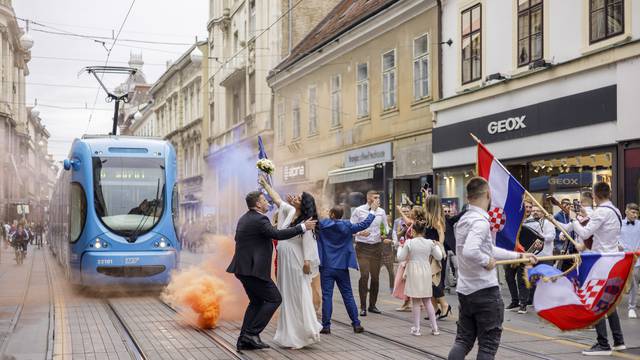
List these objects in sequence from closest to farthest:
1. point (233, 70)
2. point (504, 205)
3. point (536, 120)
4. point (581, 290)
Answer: point (504, 205) < point (581, 290) < point (536, 120) < point (233, 70)

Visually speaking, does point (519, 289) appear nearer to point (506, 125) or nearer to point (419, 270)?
point (419, 270)

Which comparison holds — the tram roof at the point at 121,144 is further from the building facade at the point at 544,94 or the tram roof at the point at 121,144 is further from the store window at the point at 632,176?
the store window at the point at 632,176

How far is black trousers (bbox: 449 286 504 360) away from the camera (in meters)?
6.40

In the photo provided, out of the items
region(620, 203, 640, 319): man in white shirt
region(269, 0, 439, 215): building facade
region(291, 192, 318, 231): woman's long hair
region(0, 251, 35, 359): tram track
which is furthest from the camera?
region(269, 0, 439, 215): building facade

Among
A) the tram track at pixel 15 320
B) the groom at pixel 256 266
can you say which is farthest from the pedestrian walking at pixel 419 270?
the tram track at pixel 15 320

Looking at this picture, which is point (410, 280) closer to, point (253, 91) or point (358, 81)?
point (358, 81)

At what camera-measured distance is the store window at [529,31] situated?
18.2 meters

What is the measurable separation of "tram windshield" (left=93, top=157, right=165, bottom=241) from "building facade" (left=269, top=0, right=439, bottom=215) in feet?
30.2

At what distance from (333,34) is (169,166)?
47.2 ft

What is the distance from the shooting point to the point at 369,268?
12.7 meters

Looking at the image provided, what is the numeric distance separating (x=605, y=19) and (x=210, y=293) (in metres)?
9.61

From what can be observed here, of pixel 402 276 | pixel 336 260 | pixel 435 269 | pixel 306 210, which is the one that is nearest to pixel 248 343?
pixel 306 210

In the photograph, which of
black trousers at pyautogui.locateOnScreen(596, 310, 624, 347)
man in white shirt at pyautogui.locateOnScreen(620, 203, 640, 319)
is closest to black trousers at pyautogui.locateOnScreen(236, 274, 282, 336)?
black trousers at pyautogui.locateOnScreen(596, 310, 624, 347)

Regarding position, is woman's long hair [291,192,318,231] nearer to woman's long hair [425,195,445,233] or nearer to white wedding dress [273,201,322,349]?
white wedding dress [273,201,322,349]
